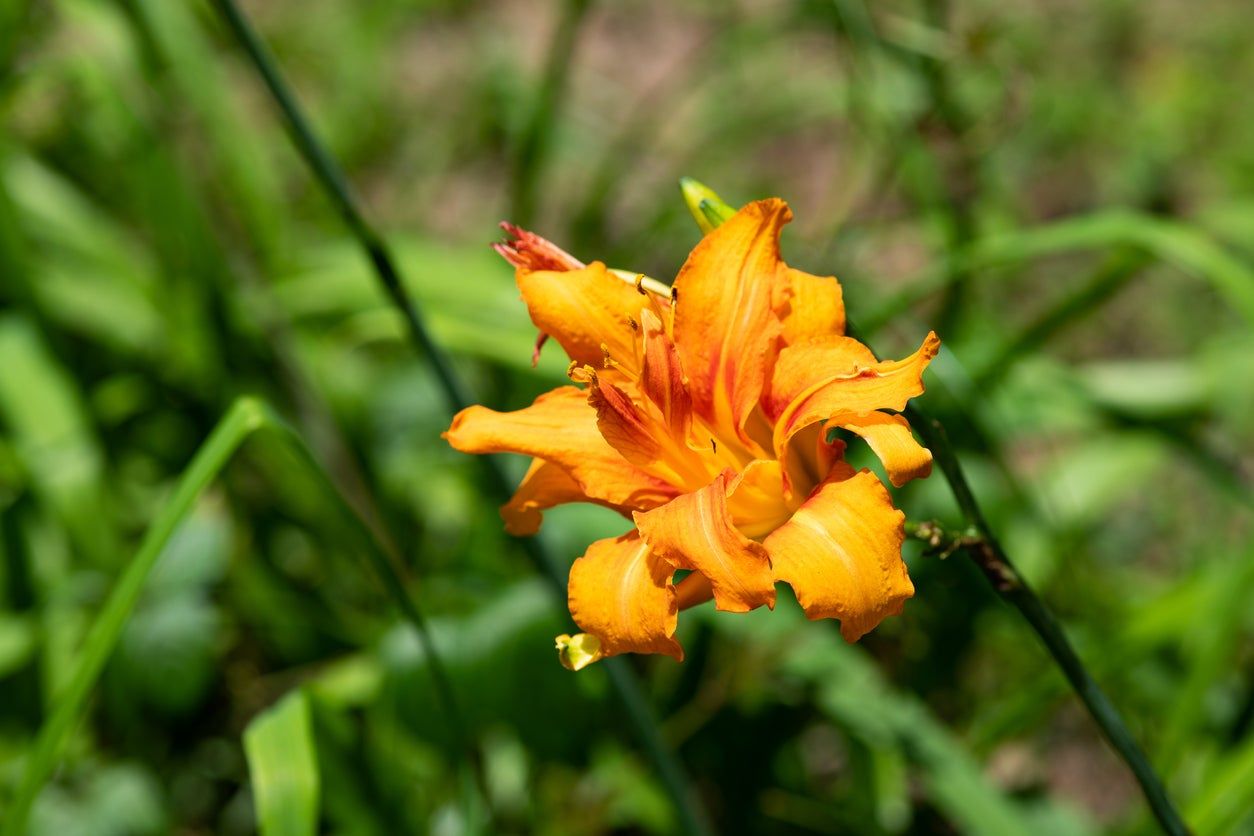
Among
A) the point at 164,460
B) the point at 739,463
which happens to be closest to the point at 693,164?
the point at 164,460

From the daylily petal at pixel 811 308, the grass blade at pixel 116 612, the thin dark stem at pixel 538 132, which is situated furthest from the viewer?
the thin dark stem at pixel 538 132

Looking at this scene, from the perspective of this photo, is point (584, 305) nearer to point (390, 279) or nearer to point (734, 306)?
point (734, 306)

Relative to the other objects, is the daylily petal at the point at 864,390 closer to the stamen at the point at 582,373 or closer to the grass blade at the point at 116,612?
the stamen at the point at 582,373

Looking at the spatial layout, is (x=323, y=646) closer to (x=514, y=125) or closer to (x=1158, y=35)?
(x=514, y=125)

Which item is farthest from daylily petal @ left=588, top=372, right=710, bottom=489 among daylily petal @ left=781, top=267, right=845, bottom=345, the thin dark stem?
the thin dark stem

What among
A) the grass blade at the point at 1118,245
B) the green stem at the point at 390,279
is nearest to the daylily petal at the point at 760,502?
the green stem at the point at 390,279

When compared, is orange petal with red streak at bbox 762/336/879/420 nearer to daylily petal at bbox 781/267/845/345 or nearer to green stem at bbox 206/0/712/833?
daylily petal at bbox 781/267/845/345
